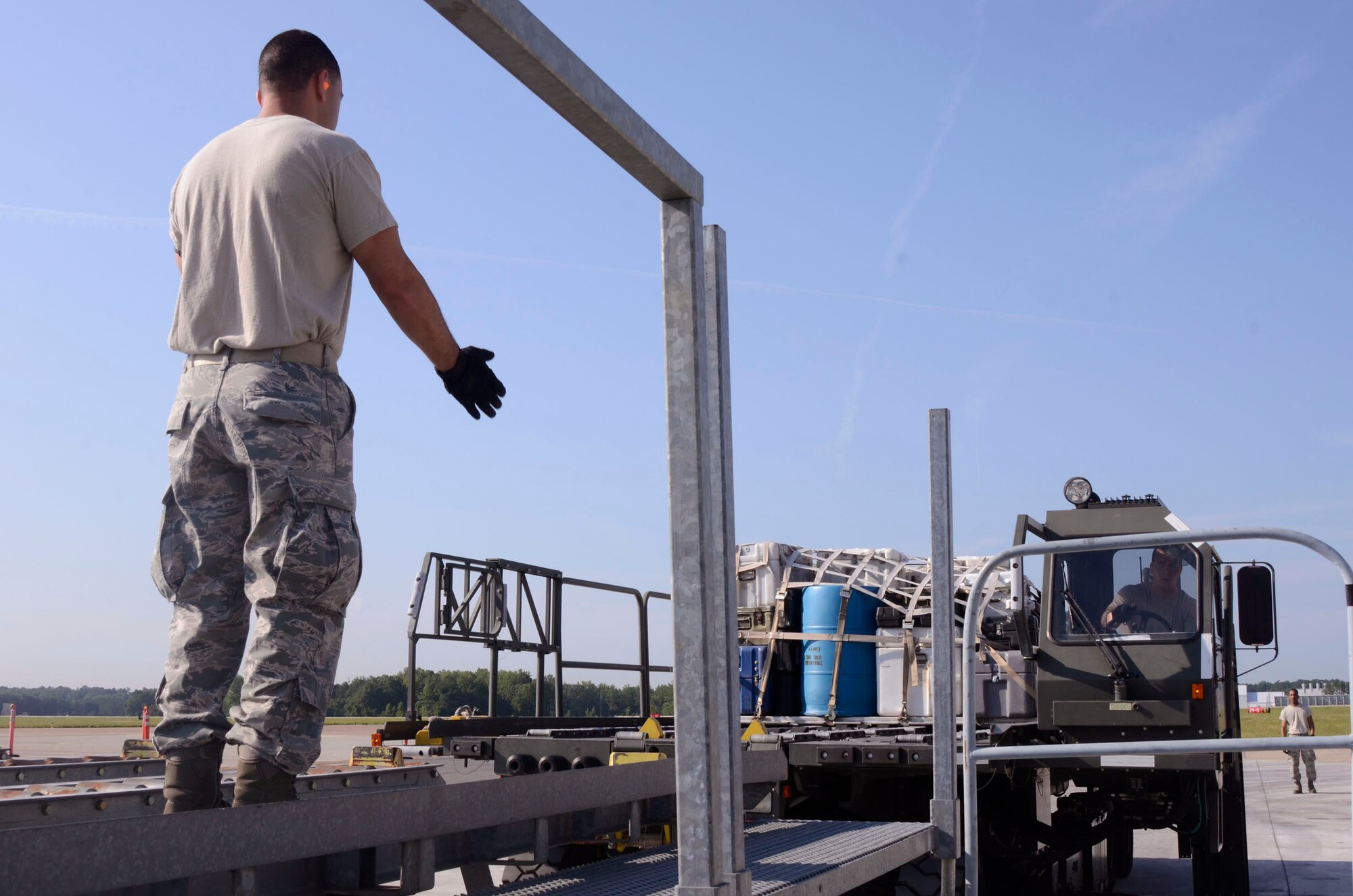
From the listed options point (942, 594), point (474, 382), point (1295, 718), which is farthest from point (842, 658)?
point (1295, 718)

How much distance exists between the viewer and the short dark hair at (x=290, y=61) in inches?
120

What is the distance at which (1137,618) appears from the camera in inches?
342

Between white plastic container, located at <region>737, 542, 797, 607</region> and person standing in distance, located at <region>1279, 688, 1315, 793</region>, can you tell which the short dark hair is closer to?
white plastic container, located at <region>737, 542, 797, 607</region>

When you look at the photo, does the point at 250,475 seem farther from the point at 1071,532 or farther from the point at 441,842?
the point at 1071,532

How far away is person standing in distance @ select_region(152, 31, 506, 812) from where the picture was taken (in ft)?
8.54

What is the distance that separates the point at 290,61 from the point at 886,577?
27.2 feet

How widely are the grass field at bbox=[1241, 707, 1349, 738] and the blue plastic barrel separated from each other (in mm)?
26646

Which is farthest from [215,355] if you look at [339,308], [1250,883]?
[1250,883]

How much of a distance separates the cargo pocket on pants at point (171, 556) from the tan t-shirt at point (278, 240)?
14.9 inches

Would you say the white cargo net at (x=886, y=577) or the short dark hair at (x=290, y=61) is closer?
the short dark hair at (x=290, y=61)

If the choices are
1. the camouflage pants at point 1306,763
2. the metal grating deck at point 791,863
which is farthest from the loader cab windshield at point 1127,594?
the camouflage pants at point 1306,763

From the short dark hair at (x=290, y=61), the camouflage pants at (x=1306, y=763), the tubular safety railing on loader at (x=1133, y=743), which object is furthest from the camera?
the camouflage pants at (x=1306, y=763)

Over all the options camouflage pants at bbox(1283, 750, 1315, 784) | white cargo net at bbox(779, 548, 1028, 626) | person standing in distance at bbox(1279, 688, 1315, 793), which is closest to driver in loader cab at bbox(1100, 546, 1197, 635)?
white cargo net at bbox(779, 548, 1028, 626)

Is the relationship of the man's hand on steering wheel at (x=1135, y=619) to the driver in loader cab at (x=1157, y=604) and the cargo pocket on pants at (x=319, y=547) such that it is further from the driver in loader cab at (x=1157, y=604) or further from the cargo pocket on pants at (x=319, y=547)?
the cargo pocket on pants at (x=319, y=547)
